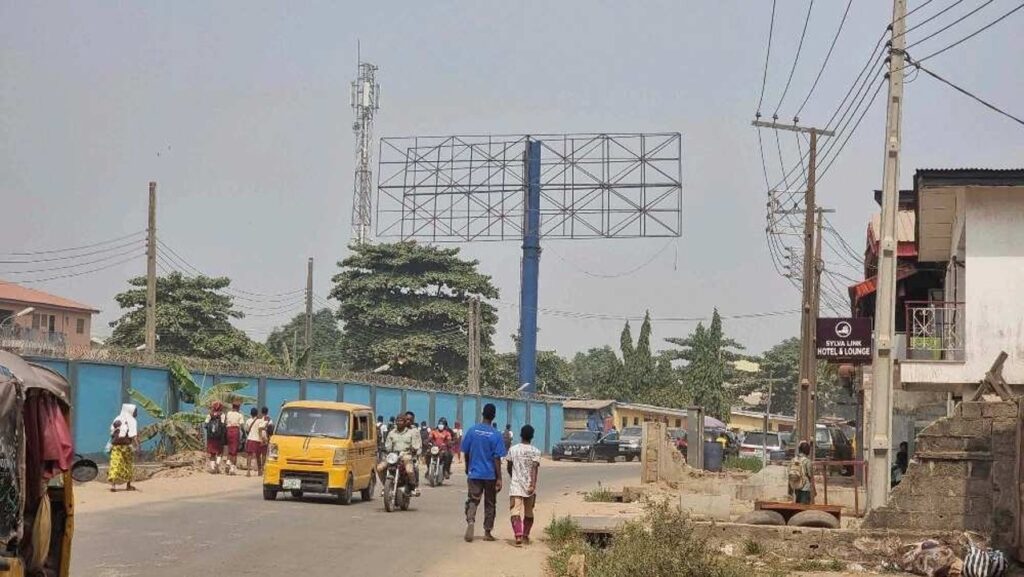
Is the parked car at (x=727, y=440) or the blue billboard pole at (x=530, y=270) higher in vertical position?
the blue billboard pole at (x=530, y=270)

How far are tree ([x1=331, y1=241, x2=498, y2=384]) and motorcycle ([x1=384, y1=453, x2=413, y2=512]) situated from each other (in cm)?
5304

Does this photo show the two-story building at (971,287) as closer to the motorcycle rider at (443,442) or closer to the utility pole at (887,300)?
the utility pole at (887,300)

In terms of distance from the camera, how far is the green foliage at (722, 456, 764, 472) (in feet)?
171

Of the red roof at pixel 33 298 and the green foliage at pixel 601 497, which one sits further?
the red roof at pixel 33 298

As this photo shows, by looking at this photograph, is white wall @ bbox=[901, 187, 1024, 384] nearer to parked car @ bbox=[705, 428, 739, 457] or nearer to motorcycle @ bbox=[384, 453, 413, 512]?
motorcycle @ bbox=[384, 453, 413, 512]

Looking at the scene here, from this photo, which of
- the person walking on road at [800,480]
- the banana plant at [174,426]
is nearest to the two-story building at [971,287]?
the person walking on road at [800,480]

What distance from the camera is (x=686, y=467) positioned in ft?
128

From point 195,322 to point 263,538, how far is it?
51.3 m

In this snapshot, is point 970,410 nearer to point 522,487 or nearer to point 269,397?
point 522,487

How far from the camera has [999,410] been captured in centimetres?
1672

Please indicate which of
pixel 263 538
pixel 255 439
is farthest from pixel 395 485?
pixel 255 439

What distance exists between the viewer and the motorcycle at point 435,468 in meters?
32.1

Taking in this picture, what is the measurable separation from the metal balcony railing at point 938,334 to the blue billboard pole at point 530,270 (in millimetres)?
35443

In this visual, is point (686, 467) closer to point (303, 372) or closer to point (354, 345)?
point (303, 372)
